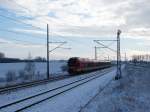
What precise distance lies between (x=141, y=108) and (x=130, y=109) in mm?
748

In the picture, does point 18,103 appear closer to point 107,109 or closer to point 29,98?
point 29,98

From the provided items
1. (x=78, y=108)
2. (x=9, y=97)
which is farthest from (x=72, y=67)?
(x=78, y=108)

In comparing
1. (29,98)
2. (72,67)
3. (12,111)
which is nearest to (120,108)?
(12,111)

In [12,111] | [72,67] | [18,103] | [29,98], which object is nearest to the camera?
[12,111]

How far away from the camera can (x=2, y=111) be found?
16.5 meters

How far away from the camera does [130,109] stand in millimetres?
16906

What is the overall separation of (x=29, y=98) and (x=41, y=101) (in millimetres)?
1863

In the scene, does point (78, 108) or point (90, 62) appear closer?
point (78, 108)

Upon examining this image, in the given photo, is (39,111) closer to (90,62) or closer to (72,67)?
(72,67)

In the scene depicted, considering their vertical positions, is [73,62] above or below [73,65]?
above

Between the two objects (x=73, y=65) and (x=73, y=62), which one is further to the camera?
(x=73, y=62)

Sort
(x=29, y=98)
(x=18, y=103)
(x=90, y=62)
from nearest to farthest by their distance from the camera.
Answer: (x=18, y=103)
(x=29, y=98)
(x=90, y=62)

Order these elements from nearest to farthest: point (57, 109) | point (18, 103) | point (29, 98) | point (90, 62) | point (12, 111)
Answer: point (12, 111), point (57, 109), point (18, 103), point (29, 98), point (90, 62)

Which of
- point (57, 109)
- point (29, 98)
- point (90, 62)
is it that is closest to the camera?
point (57, 109)
